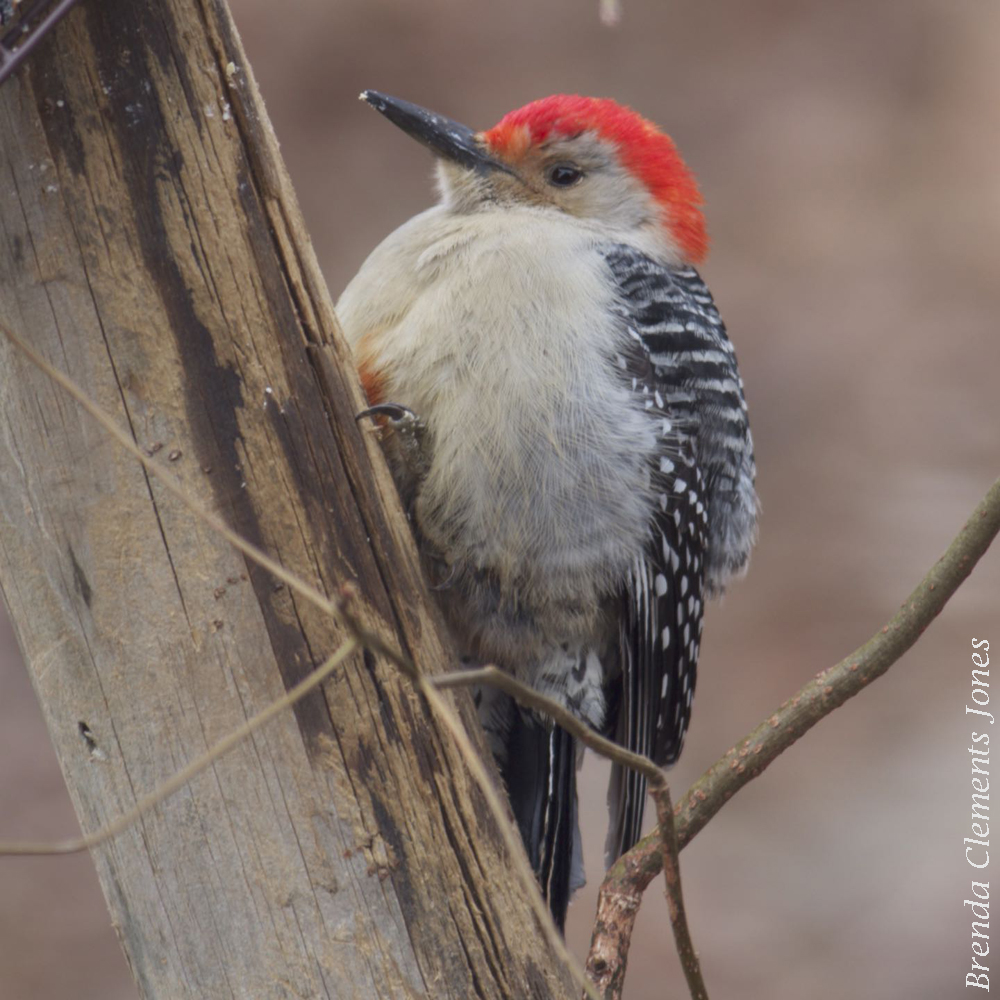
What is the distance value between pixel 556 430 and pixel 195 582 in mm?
881

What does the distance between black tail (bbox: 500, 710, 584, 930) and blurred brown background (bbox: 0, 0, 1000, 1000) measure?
272 centimetres

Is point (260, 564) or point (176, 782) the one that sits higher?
point (260, 564)

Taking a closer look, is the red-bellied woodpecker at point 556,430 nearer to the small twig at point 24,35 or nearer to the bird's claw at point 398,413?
the bird's claw at point 398,413

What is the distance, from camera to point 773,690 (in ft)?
19.9

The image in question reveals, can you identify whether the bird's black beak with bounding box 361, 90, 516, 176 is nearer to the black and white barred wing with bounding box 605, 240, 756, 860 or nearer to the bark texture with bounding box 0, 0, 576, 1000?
the black and white barred wing with bounding box 605, 240, 756, 860

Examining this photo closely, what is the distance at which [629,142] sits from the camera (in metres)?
3.18

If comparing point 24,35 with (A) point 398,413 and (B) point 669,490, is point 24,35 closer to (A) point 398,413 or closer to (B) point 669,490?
(A) point 398,413

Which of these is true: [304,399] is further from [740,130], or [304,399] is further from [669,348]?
[740,130]

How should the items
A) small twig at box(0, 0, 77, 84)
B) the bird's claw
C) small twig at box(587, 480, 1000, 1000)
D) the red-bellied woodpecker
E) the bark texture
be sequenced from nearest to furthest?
1. small twig at box(0, 0, 77, 84)
2. the bark texture
3. small twig at box(587, 480, 1000, 1000)
4. the bird's claw
5. the red-bellied woodpecker

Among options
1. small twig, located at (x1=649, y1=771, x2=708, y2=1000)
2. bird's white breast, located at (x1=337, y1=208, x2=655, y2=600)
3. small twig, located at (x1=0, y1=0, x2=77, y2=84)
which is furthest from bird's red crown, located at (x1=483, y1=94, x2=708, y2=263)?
small twig, located at (x1=649, y1=771, x2=708, y2=1000)

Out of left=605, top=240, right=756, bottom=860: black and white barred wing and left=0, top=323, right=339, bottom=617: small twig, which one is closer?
left=0, top=323, right=339, bottom=617: small twig

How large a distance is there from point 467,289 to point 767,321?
14.1 feet

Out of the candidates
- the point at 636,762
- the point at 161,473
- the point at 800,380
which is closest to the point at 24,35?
the point at 161,473

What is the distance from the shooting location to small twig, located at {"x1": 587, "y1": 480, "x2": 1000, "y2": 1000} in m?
2.18
